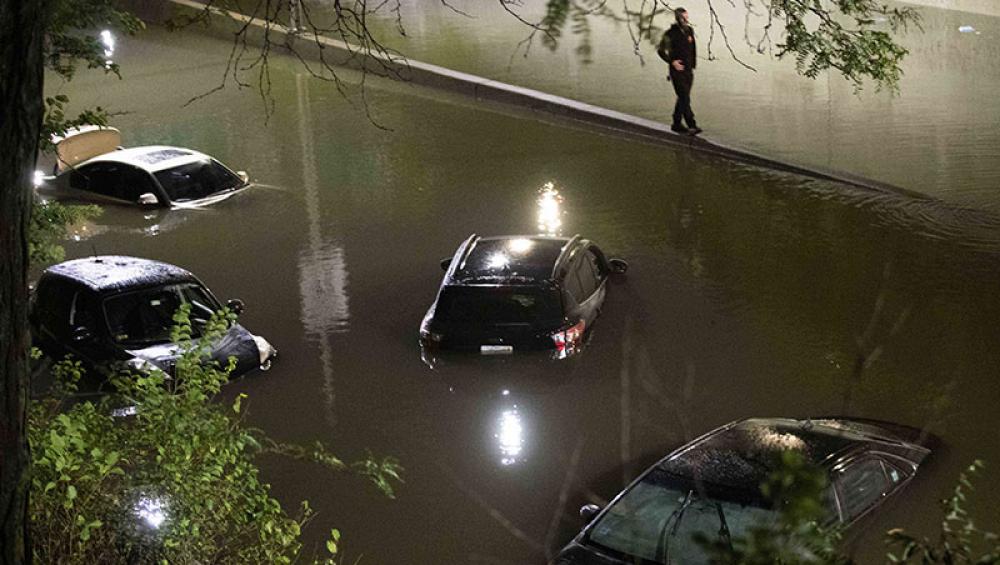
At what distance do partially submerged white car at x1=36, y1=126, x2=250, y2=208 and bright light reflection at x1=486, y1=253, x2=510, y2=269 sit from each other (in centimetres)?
722

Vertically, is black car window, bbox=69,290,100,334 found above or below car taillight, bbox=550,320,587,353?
above

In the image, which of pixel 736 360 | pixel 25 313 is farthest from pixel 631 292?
pixel 25 313

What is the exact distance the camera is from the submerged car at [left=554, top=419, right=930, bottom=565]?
8.36m

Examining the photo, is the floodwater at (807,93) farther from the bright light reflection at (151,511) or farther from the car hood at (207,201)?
the bright light reflection at (151,511)

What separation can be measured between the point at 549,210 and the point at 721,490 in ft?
35.4

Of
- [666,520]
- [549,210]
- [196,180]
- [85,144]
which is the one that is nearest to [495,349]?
[666,520]

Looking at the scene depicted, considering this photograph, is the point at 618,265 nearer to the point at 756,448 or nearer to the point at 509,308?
the point at 509,308

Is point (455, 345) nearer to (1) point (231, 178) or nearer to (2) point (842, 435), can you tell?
(2) point (842, 435)

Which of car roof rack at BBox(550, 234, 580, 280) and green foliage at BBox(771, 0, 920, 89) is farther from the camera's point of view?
car roof rack at BBox(550, 234, 580, 280)

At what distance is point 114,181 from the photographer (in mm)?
19953

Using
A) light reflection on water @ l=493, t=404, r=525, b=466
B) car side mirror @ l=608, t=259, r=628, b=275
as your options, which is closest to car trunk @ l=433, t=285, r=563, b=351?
light reflection on water @ l=493, t=404, r=525, b=466

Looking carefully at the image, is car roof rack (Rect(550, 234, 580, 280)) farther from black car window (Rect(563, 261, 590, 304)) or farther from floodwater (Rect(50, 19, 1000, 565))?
floodwater (Rect(50, 19, 1000, 565))

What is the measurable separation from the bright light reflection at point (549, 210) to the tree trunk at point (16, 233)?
13070 millimetres

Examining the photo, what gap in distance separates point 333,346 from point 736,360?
4204 mm
